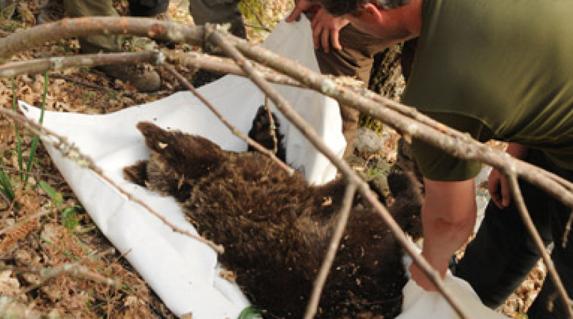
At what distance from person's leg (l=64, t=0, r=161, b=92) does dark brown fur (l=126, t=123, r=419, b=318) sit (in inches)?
34.1

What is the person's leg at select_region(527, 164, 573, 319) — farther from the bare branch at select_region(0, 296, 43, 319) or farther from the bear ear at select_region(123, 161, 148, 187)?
the bear ear at select_region(123, 161, 148, 187)

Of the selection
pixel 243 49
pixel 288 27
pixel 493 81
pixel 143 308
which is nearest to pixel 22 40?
pixel 243 49

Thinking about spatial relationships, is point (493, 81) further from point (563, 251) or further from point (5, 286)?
point (5, 286)

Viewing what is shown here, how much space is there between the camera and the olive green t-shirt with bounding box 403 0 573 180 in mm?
1693

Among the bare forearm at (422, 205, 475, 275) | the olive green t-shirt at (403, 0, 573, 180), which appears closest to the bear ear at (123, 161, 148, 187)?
the bare forearm at (422, 205, 475, 275)

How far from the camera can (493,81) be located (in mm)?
1716

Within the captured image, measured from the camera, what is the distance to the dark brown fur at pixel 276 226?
277cm

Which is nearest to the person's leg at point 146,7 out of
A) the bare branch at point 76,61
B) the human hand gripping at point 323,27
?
the human hand gripping at point 323,27

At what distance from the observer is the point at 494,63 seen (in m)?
1.71

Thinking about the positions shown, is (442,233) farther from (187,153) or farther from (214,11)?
(214,11)

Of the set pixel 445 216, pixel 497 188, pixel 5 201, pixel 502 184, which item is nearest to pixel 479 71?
pixel 445 216

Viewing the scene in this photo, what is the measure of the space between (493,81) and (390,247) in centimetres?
138

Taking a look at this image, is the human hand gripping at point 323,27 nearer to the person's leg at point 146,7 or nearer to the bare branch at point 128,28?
the person's leg at point 146,7

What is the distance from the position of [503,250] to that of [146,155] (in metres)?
2.28
